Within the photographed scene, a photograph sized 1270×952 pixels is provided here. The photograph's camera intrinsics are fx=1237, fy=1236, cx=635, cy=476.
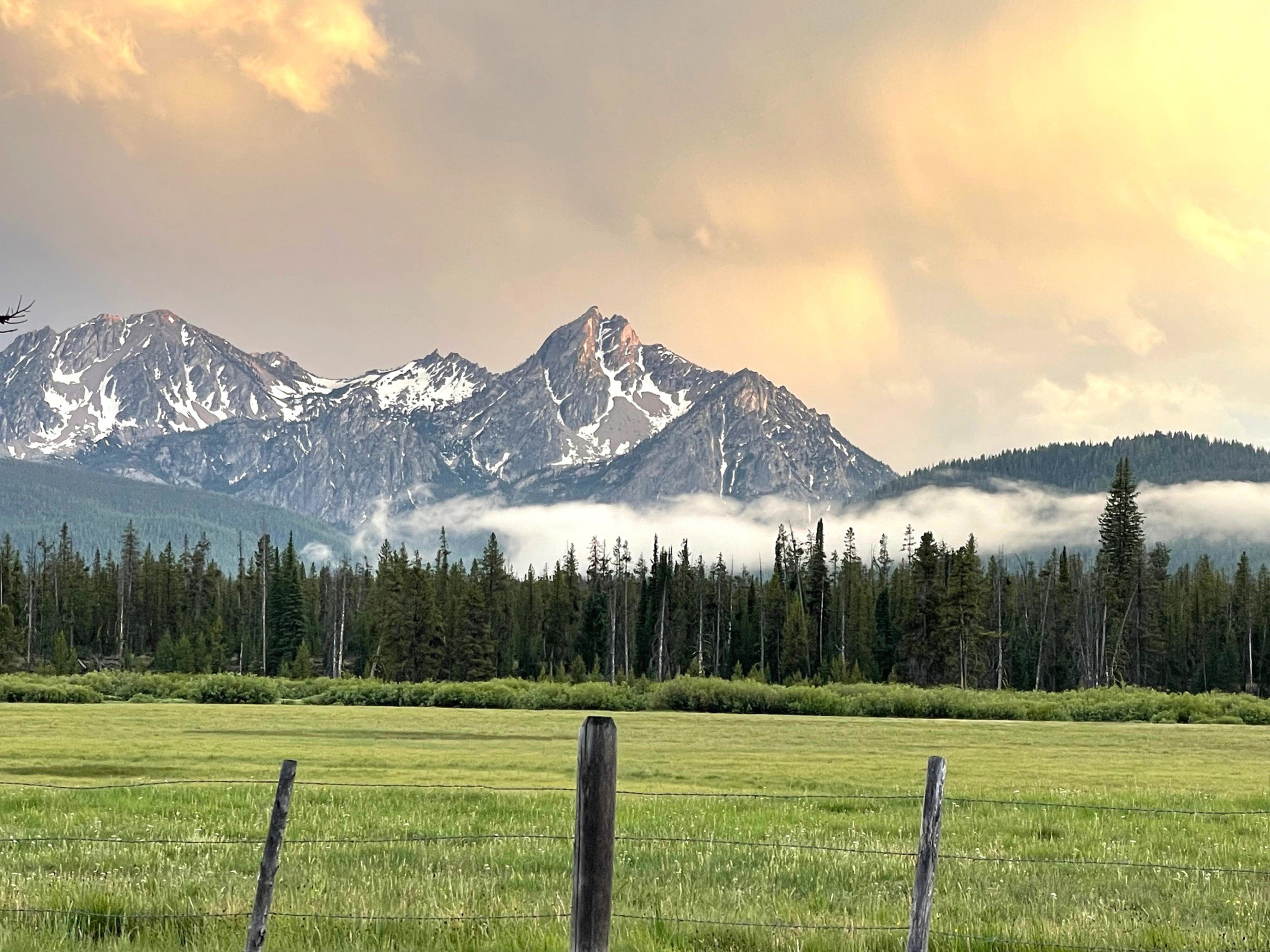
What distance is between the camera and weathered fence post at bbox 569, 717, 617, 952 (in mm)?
7844

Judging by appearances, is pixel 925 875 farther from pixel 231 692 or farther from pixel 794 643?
pixel 794 643

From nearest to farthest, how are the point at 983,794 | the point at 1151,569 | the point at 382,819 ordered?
1. the point at 382,819
2. the point at 983,794
3. the point at 1151,569

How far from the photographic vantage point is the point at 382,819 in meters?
19.3

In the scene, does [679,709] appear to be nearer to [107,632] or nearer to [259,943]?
[259,943]

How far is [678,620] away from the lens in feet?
525

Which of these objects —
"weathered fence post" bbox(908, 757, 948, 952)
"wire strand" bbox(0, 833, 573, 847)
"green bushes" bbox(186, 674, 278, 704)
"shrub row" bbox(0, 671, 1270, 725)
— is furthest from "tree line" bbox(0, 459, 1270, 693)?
"weathered fence post" bbox(908, 757, 948, 952)

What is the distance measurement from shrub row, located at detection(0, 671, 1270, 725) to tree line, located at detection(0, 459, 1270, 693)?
3236cm

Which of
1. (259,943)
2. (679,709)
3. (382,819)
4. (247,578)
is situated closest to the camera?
(259,943)

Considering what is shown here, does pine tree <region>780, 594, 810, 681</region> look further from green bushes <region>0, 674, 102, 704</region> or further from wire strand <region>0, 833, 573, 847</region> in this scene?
wire strand <region>0, 833, 573, 847</region>

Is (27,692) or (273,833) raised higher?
(273,833)

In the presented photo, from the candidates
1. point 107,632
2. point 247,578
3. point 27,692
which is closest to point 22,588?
point 107,632

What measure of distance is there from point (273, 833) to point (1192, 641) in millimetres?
172431

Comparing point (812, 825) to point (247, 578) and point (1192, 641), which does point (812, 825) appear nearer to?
point (1192, 641)

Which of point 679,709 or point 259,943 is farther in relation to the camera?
point 679,709
